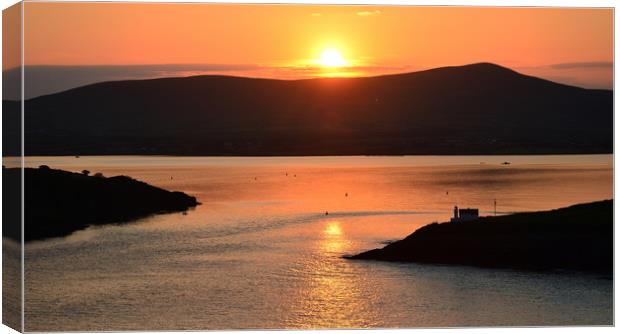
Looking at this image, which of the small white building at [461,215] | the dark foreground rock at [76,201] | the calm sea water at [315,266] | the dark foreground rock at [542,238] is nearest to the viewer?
the dark foreground rock at [76,201]

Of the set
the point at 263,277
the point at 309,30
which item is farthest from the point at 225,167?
the point at 309,30

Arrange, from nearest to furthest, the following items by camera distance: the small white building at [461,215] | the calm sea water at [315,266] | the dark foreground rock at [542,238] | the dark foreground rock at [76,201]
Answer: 1. the dark foreground rock at [76,201]
2. the calm sea water at [315,266]
3. the dark foreground rock at [542,238]
4. the small white building at [461,215]

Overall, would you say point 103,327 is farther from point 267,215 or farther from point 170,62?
point 267,215

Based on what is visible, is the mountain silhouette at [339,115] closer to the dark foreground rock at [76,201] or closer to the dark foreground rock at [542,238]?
the dark foreground rock at [76,201]

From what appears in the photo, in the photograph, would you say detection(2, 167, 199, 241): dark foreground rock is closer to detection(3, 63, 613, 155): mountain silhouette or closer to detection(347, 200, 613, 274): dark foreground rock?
detection(3, 63, 613, 155): mountain silhouette

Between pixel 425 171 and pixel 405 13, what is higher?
pixel 405 13

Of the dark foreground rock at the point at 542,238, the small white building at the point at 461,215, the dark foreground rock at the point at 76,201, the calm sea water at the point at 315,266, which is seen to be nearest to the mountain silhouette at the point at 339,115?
the calm sea water at the point at 315,266

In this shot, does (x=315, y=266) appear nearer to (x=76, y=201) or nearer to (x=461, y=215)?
(x=461, y=215)

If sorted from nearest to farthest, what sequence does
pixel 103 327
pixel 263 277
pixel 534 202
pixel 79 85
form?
pixel 103 327 < pixel 79 85 < pixel 263 277 < pixel 534 202
